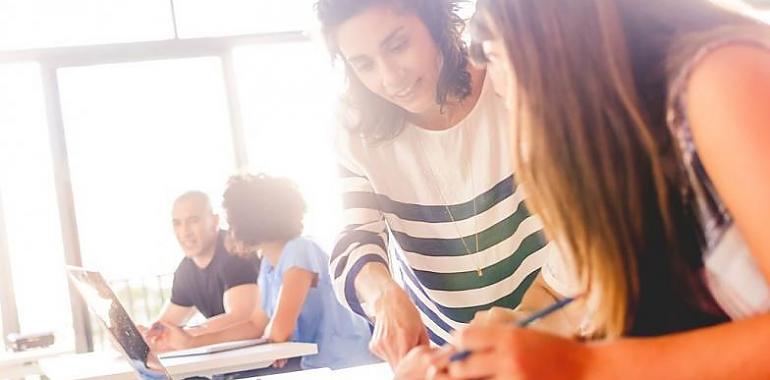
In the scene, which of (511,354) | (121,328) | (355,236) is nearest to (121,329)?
(121,328)

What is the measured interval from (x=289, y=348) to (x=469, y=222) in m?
1.06

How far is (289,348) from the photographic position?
2.40 metres

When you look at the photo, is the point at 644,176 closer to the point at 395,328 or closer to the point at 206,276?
the point at 395,328

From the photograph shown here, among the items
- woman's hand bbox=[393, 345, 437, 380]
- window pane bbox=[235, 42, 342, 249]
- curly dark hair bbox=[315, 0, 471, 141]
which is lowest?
woman's hand bbox=[393, 345, 437, 380]

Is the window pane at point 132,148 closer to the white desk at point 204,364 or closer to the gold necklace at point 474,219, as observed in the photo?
the white desk at point 204,364

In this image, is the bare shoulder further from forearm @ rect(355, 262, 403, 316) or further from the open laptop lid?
the open laptop lid

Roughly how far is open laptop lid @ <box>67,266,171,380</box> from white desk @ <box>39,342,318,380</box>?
24cm

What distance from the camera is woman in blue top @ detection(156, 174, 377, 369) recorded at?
106 inches

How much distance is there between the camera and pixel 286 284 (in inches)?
108

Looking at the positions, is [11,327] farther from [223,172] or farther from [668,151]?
[668,151]

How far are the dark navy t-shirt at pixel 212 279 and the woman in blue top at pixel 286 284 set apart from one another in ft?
0.37

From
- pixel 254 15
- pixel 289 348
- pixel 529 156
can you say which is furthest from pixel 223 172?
pixel 529 156

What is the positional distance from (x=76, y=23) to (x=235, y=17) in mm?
749

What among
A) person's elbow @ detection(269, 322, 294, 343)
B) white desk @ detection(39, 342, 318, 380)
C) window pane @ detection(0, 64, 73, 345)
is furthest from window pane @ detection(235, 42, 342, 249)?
white desk @ detection(39, 342, 318, 380)
